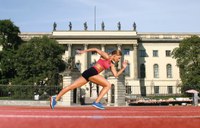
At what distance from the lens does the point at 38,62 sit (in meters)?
52.8

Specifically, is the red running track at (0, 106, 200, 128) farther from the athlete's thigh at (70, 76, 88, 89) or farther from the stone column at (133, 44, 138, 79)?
the stone column at (133, 44, 138, 79)

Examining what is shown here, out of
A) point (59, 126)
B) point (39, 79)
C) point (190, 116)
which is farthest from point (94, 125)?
point (39, 79)

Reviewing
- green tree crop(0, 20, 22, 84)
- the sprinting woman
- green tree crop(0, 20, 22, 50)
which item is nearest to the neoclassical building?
green tree crop(0, 20, 22, 50)

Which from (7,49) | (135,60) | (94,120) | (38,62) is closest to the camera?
(94,120)

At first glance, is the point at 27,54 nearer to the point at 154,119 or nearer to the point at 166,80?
the point at 166,80

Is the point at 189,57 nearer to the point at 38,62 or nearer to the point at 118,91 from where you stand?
the point at 38,62

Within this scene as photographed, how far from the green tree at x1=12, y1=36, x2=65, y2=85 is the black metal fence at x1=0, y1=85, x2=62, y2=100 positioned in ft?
59.6

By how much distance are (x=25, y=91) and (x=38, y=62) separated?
21996mm

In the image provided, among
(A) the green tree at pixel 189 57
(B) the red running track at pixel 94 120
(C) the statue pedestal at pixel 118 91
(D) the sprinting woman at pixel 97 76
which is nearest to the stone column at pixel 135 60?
(A) the green tree at pixel 189 57

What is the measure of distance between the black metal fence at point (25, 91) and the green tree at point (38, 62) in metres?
18.2

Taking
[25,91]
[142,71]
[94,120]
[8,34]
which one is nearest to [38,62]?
[8,34]

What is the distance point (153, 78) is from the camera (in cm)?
7650

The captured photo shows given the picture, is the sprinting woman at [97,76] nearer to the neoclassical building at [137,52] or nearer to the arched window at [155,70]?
the neoclassical building at [137,52]

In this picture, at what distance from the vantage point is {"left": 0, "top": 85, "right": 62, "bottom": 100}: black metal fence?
30.9m
